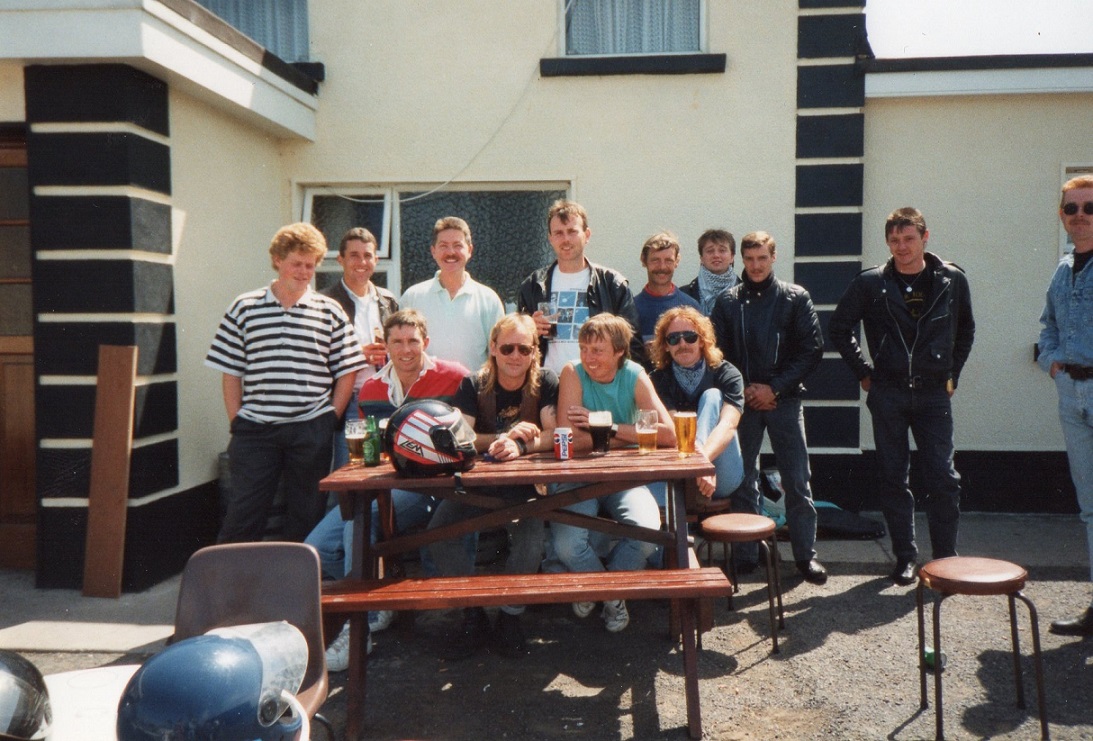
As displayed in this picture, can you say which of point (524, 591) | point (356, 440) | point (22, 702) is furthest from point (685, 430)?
point (22, 702)

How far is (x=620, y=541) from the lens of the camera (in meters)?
4.06

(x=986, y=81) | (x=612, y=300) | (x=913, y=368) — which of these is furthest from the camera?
(x=986, y=81)

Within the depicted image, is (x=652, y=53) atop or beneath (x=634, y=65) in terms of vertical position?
atop

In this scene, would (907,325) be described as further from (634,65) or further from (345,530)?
(345,530)

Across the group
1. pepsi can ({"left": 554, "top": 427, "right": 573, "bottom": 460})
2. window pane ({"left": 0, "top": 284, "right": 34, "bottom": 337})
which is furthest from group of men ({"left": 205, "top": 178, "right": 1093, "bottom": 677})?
window pane ({"left": 0, "top": 284, "right": 34, "bottom": 337})

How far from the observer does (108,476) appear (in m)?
4.59

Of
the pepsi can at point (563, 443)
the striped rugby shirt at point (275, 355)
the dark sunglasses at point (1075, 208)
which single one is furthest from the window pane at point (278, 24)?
the dark sunglasses at point (1075, 208)

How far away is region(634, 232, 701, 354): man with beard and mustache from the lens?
15.8 ft

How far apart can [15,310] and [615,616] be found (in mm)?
3933

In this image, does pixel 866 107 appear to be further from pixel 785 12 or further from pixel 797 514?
pixel 797 514

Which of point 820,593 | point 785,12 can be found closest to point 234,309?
point 820,593

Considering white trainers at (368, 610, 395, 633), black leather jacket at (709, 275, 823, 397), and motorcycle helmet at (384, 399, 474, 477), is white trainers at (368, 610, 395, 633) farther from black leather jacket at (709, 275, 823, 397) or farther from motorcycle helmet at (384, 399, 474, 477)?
black leather jacket at (709, 275, 823, 397)

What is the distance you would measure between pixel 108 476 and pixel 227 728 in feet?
11.9

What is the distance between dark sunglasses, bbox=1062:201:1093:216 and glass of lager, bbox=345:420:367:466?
129 inches
